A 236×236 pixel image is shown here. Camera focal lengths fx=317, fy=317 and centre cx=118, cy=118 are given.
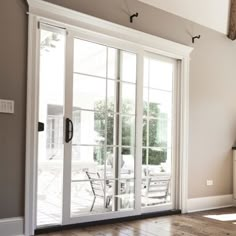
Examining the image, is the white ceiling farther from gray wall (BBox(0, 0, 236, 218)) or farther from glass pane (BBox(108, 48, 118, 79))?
glass pane (BBox(108, 48, 118, 79))

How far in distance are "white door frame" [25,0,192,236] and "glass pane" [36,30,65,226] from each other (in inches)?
50.2

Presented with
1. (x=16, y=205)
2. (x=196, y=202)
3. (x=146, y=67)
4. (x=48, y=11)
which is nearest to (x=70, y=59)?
(x=48, y=11)

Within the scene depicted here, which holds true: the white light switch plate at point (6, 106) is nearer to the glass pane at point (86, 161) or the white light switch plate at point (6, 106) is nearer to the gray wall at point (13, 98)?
the gray wall at point (13, 98)

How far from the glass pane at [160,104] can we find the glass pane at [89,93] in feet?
2.65

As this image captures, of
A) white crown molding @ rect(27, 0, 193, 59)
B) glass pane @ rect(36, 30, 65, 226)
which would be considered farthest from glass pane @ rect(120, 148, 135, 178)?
white crown molding @ rect(27, 0, 193, 59)

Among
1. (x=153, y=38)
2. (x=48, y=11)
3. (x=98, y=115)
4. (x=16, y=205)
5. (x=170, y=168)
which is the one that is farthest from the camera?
(x=170, y=168)

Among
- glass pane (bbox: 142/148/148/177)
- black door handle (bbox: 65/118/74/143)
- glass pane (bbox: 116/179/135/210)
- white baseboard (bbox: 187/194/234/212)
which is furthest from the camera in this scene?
white baseboard (bbox: 187/194/234/212)

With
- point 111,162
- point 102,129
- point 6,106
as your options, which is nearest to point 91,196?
point 111,162

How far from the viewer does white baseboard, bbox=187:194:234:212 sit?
4.42 meters

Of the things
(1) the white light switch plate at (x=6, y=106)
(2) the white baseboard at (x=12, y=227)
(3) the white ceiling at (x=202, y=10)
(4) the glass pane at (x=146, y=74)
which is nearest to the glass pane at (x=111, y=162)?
(4) the glass pane at (x=146, y=74)

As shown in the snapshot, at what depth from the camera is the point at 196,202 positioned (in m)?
4.47

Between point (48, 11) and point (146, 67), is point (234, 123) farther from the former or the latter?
point (48, 11)

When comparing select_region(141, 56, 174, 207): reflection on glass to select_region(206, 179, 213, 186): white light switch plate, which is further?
select_region(206, 179, 213, 186): white light switch plate

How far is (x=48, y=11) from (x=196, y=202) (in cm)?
317
